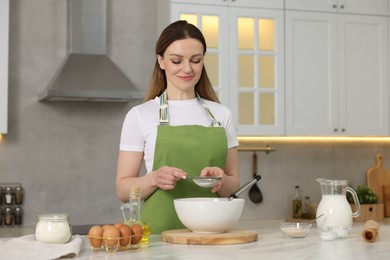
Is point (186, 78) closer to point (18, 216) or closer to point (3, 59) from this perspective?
point (3, 59)

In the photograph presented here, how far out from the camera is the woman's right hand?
253 cm

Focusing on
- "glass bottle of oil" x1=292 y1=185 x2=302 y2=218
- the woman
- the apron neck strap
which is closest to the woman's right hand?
the woman

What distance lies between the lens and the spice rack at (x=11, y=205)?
4.66m

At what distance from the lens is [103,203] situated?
4.91 metres

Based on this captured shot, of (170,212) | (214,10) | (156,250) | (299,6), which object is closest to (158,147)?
(170,212)

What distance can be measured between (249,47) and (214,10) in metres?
0.34

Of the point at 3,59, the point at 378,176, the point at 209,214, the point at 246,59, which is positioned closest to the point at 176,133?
the point at 209,214

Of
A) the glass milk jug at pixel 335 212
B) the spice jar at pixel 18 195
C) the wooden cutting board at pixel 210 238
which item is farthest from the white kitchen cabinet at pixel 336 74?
the wooden cutting board at pixel 210 238

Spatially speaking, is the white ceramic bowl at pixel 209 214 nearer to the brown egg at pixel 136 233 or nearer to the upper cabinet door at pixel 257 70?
the brown egg at pixel 136 233

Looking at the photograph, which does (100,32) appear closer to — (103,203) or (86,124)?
(86,124)

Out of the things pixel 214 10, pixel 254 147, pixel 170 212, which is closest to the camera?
pixel 170 212

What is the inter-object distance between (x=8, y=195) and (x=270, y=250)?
2.91m

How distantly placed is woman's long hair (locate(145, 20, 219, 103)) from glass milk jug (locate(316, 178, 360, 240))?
70 centimetres

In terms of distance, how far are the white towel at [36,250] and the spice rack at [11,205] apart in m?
2.64
